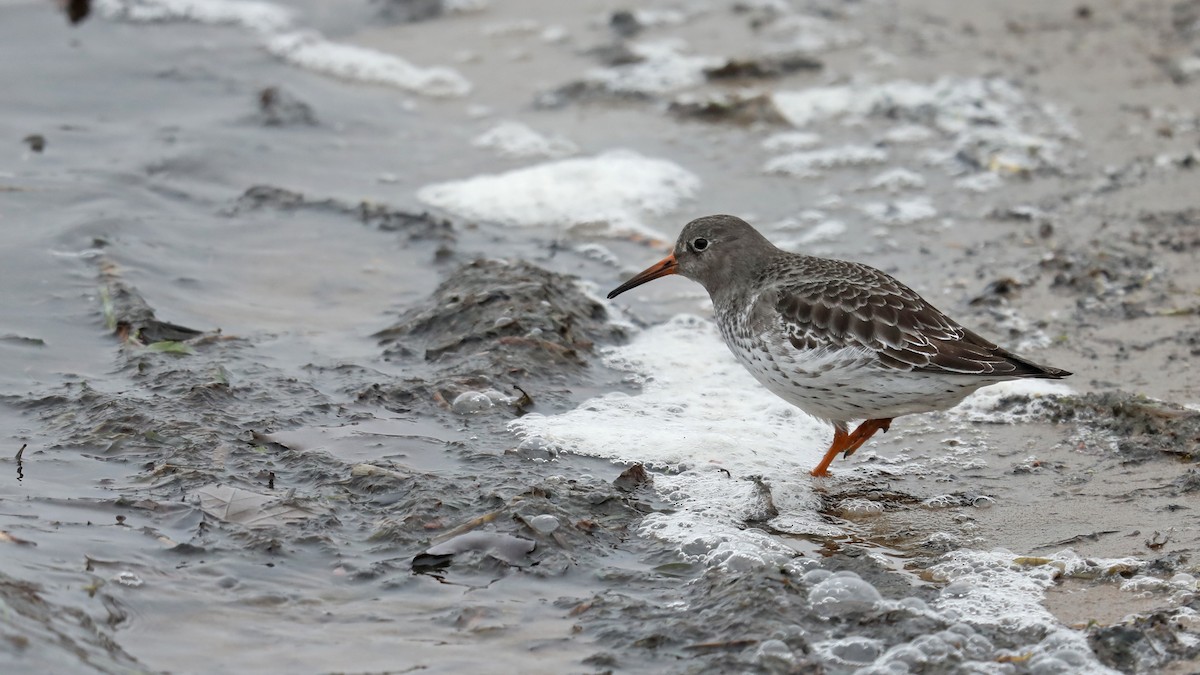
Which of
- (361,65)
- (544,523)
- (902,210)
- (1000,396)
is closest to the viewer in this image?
(544,523)

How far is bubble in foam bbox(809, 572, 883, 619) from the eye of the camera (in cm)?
405

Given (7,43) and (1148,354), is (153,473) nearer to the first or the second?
(1148,354)

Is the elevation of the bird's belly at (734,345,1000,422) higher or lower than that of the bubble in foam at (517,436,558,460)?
higher

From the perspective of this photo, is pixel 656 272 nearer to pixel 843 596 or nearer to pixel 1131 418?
pixel 1131 418

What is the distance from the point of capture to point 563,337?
20.5 feet

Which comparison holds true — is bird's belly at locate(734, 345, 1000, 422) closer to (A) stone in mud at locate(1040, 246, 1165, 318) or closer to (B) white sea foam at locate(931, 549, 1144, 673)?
(B) white sea foam at locate(931, 549, 1144, 673)

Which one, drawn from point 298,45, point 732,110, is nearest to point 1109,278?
point 732,110

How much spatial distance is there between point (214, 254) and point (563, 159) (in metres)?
2.53

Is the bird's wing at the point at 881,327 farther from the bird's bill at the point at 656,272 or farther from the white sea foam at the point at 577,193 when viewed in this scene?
the white sea foam at the point at 577,193

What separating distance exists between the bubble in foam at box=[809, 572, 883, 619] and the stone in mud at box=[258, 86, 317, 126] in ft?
19.9

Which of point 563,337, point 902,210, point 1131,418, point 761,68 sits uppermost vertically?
point 761,68

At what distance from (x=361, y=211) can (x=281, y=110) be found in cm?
184

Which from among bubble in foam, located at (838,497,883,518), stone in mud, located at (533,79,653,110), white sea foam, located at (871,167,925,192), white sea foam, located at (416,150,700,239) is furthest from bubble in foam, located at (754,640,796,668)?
stone in mud, located at (533,79,653,110)

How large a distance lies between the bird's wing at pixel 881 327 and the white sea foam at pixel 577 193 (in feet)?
7.99
